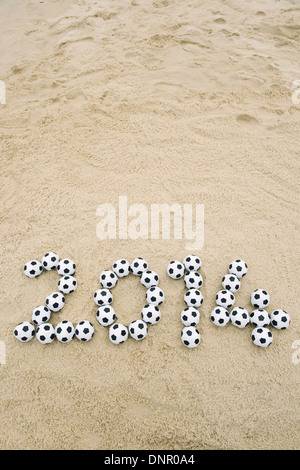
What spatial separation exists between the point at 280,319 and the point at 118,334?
58.1 inches

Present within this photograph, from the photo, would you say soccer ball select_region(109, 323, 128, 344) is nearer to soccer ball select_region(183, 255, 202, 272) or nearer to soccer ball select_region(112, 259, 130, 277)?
soccer ball select_region(112, 259, 130, 277)

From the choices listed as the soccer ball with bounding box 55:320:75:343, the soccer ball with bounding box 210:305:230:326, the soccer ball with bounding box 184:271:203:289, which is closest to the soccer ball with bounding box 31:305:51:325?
the soccer ball with bounding box 55:320:75:343

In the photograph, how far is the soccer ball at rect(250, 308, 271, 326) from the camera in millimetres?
2947

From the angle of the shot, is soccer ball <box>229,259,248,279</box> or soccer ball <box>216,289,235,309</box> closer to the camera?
soccer ball <box>216,289,235,309</box>

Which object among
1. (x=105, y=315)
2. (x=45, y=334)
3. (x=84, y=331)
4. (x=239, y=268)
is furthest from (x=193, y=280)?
(x=45, y=334)

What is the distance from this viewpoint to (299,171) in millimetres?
4070

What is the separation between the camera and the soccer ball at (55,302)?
121 inches

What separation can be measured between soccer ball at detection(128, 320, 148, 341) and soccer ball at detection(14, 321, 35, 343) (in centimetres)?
90

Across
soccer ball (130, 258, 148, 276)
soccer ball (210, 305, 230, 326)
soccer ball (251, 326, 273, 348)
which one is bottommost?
soccer ball (251, 326, 273, 348)

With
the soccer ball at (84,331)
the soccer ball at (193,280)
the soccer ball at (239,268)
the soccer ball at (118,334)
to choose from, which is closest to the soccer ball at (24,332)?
the soccer ball at (84,331)

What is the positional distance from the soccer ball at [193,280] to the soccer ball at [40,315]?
53.2 inches

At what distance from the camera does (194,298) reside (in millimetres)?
3057

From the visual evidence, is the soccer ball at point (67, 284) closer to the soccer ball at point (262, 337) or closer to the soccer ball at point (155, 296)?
the soccer ball at point (155, 296)
